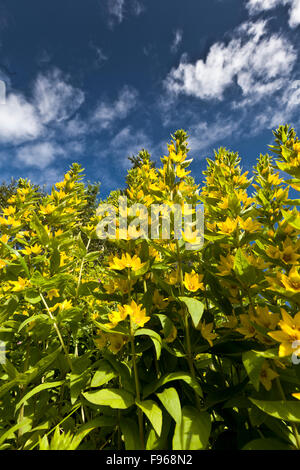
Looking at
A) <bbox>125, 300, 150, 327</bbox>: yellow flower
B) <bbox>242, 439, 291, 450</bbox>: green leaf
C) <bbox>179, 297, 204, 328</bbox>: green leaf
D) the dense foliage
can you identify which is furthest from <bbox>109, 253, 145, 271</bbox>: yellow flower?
<bbox>242, 439, 291, 450</bbox>: green leaf

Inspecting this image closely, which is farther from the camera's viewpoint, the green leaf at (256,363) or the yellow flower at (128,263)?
the yellow flower at (128,263)

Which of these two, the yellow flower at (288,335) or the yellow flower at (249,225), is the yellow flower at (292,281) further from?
the yellow flower at (249,225)

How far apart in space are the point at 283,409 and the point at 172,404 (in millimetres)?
411

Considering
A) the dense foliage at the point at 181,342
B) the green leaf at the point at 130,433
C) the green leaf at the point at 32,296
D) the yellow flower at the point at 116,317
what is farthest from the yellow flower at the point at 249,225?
the green leaf at the point at 32,296

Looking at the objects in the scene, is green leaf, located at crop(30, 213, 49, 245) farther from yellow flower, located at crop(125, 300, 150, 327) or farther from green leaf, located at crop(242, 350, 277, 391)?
green leaf, located at crop(242, 350, 277, 391)

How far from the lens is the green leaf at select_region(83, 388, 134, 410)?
95 cm

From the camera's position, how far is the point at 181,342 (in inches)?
51.3

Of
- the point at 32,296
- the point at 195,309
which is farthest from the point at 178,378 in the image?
the point at 32,296

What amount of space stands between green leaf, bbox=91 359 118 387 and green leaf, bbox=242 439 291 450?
611 mm

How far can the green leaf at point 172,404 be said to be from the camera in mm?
889

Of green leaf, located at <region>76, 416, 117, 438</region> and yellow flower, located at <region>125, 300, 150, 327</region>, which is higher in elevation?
yellow flower, located at <region>125, 300, 150, 327</region>

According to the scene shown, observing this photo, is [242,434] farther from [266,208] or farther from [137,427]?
[266,208]

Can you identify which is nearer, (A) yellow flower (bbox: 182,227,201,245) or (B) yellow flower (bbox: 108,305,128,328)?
(B) yellow flower (bbox: 108,305,128,328)

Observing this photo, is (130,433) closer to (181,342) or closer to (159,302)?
(181,342)
